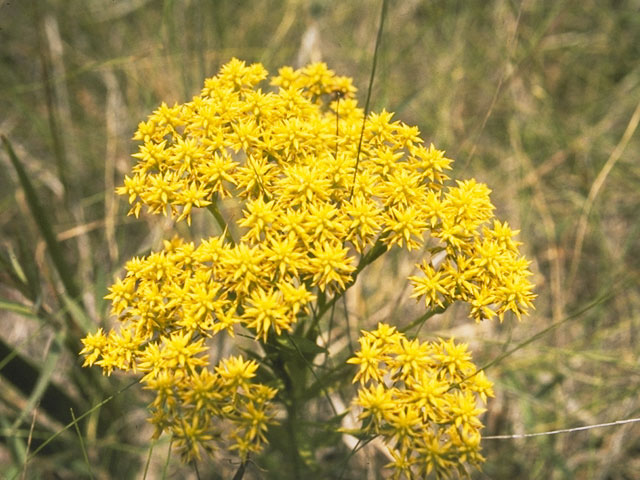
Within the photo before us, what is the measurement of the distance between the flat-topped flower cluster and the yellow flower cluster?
0.37ft

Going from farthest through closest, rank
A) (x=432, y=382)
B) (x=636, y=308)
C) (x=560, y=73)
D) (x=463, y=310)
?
(x=560, y=73) → (x=463, y=310) → (x=636, y=308) → (x=432, y=382)

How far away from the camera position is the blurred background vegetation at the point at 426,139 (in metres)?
2.45

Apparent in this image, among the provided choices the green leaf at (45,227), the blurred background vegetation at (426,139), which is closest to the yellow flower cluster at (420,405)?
the blurred background vegetation at (426,139)

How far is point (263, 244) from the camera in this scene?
4.86 ft

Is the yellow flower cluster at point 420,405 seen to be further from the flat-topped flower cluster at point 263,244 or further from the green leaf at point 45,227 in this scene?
the green leaf at point 45,227

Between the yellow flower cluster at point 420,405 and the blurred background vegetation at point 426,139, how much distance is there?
0.75m

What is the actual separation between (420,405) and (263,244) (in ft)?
1.79

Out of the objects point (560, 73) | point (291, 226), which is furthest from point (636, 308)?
point (291, 226)

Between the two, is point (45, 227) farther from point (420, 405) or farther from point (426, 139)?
point (426, 139)

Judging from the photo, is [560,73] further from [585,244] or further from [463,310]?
[463,310]

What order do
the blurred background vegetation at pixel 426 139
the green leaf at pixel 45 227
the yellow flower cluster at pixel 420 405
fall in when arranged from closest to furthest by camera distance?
the yellow flower cluster at pixel 420 405
the green leaf at pixel 45 227
the blurred background vegetation at pixel 426 139

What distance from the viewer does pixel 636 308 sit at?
3010mm

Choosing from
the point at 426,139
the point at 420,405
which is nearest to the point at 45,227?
the point at 420,405

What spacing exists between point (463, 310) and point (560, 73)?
1.77 metres
